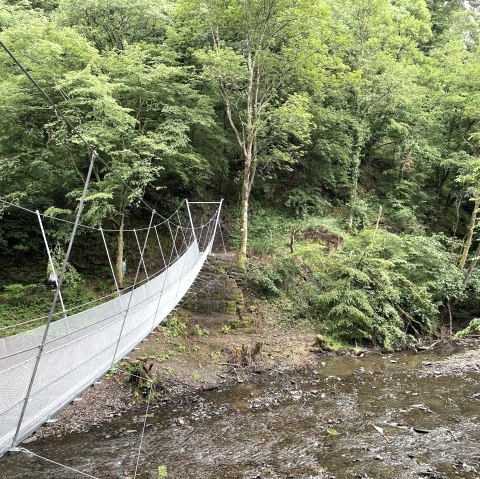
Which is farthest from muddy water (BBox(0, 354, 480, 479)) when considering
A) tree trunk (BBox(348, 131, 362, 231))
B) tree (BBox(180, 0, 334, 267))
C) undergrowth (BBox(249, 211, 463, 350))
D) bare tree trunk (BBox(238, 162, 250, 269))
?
tree trunk (BBox(348, 131, 362, 231))

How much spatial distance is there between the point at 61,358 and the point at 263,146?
8.24 m

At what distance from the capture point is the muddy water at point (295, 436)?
4215 mm

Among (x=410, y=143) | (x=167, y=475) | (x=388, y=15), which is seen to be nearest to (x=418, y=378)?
(x=167, y=475)

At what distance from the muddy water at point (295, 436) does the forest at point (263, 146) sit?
260 cm

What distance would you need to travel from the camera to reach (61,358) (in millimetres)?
2746

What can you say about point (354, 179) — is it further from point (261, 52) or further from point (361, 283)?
point (261, 52)

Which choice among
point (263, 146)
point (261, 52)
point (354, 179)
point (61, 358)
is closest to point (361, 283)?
point (263, 146)

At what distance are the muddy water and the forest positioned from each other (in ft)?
8.53

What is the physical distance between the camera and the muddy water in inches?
166

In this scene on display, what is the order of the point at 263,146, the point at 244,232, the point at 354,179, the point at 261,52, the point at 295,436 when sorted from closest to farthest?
1. the point at 295,436
2. the point at 261,52
3. the point at 244,232
4. the point at 263,146
5. the point at 354,179

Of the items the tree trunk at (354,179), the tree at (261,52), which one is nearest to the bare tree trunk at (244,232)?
the tree at (261,52)

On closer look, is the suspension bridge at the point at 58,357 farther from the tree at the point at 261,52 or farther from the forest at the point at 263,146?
the tree at the point at 261,52

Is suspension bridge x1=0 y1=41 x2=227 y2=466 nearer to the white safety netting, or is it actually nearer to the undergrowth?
the white safety netting

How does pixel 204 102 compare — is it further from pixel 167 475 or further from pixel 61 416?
pixel 167 475
